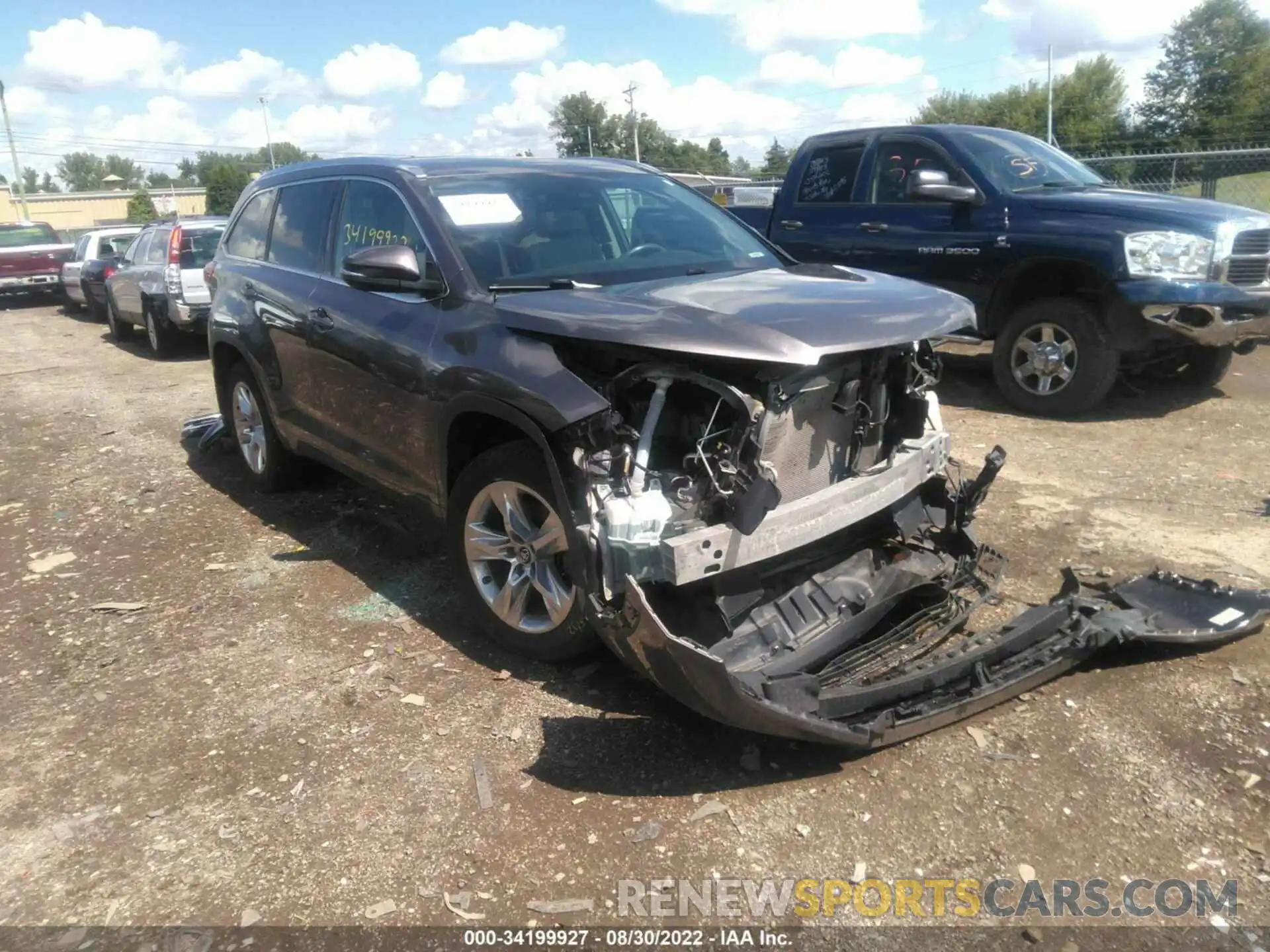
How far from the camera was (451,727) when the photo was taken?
3.42m

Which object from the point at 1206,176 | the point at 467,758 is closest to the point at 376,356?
the point at 467,758

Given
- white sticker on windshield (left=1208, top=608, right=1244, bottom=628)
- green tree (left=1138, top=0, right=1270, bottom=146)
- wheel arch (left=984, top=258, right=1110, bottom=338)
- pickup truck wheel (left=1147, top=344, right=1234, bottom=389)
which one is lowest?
white sticker on windshield (left=1208, top=608, right=1244, bottom=628)

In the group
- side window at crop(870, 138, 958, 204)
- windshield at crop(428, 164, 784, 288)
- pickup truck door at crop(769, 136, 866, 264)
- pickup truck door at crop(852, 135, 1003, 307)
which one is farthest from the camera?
pickup truck door at crop(769, 136, 866, 264)

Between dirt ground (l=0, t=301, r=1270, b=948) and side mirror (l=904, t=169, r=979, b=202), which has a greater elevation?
side mirror (l=904, t=169, r=979, b=202)

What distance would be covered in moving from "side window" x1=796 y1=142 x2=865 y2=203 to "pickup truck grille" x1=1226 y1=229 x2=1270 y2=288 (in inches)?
118

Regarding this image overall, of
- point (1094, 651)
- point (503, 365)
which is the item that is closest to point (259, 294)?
point (503, 365)

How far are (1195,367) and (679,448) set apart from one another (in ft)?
20.6

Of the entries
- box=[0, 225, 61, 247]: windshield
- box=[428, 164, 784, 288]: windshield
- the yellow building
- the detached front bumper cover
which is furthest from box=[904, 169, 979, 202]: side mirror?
the yellow building

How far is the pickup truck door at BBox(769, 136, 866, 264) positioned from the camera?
27.0 feet

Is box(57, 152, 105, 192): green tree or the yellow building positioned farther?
box(57, 152, 105, 192): green tree

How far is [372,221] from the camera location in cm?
438

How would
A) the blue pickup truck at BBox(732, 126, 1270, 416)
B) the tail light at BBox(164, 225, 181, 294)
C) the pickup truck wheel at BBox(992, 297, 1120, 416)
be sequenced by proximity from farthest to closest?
the tail light at BBox(164, 225, 181, 294) → the pickup truck wheel at BBox(992, 297, 1120, 416) → the blue pickup truck at BBox(732, 126, 1270, 416)

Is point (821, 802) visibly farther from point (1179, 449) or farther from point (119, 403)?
point (119, 403)

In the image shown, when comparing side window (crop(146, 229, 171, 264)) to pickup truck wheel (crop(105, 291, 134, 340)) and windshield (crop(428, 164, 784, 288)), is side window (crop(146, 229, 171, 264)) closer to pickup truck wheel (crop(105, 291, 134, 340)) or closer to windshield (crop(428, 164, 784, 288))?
pickup truck wheel (crop(105, 291, 134, 340))
